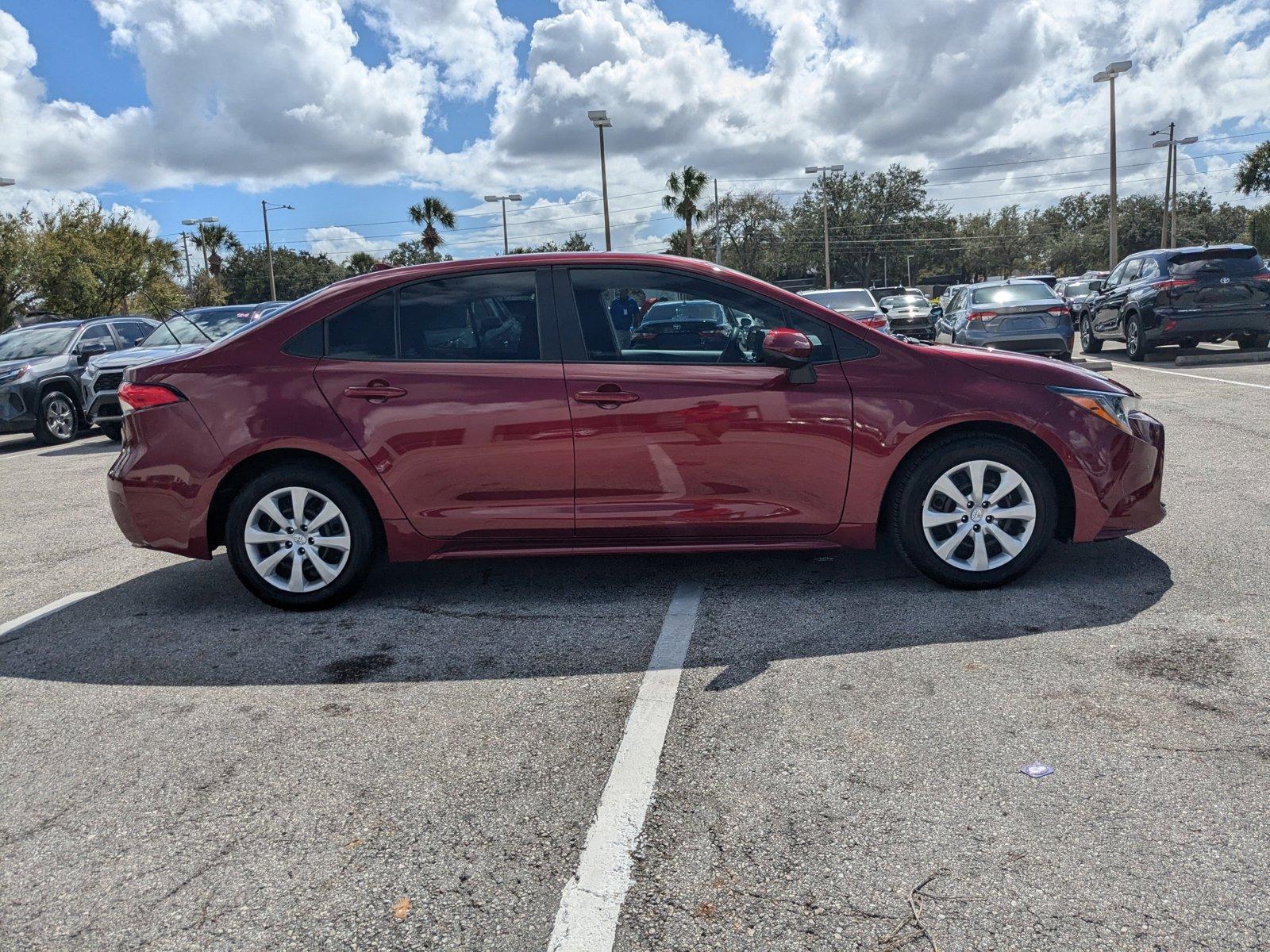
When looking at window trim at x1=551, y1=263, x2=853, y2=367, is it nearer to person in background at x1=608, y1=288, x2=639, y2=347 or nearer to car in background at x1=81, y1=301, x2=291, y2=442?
person in background at x1=608, y1=288, x2=639, y2=347

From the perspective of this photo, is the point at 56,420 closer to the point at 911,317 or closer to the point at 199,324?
the point at 199,324

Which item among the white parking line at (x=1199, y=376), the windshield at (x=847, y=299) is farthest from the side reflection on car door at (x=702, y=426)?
the windshield at (x=847, y=299)

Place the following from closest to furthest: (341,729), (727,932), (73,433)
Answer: (727,932), (341,729), (73,433)

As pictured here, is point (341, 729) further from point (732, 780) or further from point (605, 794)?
point (732, 780)

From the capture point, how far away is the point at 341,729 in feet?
11.6

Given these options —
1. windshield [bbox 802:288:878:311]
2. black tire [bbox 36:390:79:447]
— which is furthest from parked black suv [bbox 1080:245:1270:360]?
black tire [bbox 36:390:79:447]

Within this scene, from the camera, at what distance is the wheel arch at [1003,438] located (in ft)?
15.4

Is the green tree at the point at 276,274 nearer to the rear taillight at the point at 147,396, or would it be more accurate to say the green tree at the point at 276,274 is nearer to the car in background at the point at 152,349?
the car in background at the point at 152,349

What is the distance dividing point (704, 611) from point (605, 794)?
5.84 feet

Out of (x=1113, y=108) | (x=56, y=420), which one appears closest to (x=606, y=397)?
(x=56, y=420)

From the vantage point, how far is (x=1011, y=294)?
1596 centimetres

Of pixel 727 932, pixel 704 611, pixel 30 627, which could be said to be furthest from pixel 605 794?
pixel 30 627

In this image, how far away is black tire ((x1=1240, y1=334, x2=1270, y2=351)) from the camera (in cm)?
1605

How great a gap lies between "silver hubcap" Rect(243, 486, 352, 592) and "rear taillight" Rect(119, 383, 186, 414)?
2.16ft
